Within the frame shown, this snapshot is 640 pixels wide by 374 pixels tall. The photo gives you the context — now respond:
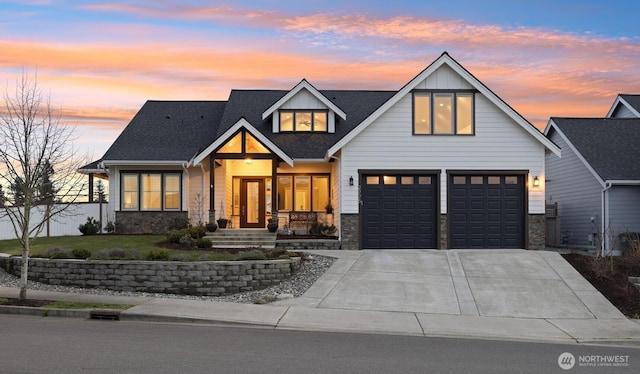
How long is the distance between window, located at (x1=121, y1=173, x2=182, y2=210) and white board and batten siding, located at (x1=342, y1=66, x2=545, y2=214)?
7.72 meters

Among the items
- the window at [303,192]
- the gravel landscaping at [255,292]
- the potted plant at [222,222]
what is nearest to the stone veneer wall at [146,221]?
the potted plant at [222,222]

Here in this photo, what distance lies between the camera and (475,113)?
23.0 metres

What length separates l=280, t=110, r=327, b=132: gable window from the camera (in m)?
27.4

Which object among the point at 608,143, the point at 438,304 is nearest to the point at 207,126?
the point at 438,304

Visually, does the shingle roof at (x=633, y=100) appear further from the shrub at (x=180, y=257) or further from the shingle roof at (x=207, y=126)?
the shrub at (x=180, y=257)

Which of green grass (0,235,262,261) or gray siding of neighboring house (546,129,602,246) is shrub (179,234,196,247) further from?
gray siding of neighboring house (546,129,602,246)

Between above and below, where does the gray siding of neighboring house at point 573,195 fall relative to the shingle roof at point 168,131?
below

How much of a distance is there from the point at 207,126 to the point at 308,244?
9.29 meters

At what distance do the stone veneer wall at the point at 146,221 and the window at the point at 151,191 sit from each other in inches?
10.4

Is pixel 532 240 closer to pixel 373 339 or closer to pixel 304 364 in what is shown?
pixel 373 339

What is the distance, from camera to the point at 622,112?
32594 mm

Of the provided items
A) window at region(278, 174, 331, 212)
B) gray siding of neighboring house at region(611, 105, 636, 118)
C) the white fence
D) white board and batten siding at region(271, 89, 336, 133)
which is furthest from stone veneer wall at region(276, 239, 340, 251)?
gray siding of neighboring house at region(611, 105, 636, 118)

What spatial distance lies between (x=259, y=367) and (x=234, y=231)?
15.1 m

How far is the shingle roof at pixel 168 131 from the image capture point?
85.9ft
